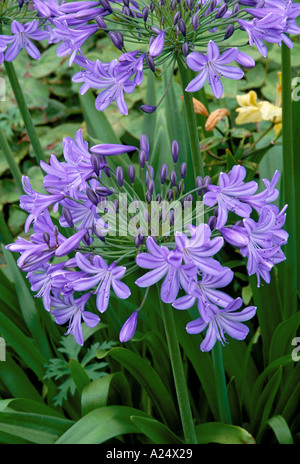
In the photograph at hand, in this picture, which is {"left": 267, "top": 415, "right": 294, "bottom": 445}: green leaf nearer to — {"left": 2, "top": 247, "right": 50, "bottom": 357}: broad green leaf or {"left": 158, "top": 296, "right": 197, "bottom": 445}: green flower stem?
{"left": 158, "top": 296, "right": 197, "bottom": 445}: green flower stem

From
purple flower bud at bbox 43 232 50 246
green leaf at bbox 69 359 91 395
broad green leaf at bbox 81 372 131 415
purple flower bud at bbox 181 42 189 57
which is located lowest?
broad green leaf at bbox 81 372 131 415

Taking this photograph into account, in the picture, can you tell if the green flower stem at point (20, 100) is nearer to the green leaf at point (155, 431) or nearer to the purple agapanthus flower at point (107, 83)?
the purple agapanthus flower at point (107, 83)

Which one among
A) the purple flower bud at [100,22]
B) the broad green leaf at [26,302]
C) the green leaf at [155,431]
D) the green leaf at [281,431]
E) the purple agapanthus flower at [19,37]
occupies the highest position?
the purple agapanthus flower at [19,37]

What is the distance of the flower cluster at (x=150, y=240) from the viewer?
1099 millimetres

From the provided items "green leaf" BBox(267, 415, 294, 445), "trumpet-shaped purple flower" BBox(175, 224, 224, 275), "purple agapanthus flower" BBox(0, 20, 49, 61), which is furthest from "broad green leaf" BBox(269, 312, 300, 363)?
"purple agapanthus flower" BBox(0, 20, 49, 61)

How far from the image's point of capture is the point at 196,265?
1.08 meters

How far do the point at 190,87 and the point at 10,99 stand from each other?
2396 mm

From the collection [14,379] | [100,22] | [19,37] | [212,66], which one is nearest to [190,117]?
[212,66]

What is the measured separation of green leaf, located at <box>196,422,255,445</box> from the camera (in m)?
1.56

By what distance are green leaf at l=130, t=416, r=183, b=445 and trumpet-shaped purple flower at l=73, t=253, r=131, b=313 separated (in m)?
0.49

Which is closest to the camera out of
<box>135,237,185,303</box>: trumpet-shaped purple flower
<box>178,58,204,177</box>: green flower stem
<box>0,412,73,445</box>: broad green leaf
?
<box>135,237,185,303</box>: trumpet-shaped purple flower

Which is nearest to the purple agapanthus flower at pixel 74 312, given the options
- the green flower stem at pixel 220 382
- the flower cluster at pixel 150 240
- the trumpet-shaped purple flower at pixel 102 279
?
the flower cluster at pixel 150 240

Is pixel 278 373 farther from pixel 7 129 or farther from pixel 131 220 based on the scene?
pixel 7 129

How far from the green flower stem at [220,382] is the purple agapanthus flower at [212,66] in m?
0.72
